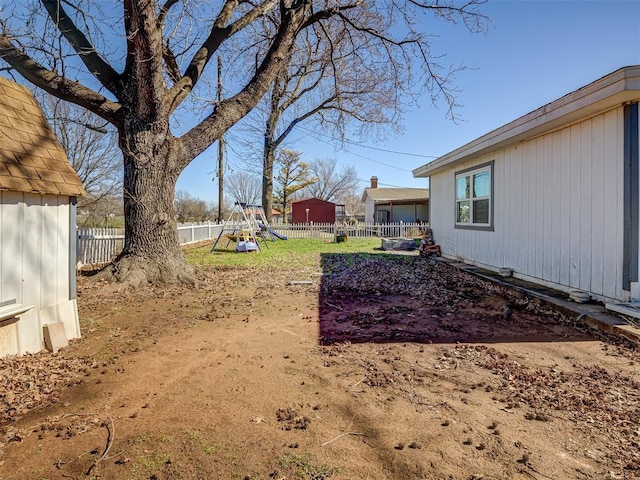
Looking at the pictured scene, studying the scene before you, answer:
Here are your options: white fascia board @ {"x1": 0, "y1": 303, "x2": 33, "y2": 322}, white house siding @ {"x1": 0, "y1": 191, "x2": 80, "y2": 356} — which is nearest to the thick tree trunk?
white house siding @ {"x1": 0, "y1": 191, "x2": 80, "y2": 356}

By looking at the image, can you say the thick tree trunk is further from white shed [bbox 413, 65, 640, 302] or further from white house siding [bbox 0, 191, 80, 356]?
white shed [bbox 413, 65, 640, 302]

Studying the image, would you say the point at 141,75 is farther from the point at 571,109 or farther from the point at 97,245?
the point at 571,109

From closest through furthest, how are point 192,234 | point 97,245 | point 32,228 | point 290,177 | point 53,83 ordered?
1. point 32,228
2. point 53,83
3. point 97,245
4. point 192,234
5. point 290,177

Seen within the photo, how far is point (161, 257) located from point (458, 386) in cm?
562

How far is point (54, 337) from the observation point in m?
3.42

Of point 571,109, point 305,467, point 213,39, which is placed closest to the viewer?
point 305,467

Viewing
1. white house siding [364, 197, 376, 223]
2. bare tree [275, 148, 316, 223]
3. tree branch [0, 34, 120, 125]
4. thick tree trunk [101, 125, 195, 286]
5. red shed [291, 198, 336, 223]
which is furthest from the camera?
bare tree [275, 148, 316, 223]

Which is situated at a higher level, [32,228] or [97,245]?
[32,228]

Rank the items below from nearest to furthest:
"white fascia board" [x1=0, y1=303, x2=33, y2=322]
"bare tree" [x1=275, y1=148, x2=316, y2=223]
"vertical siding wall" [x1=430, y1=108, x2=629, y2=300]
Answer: "white fascia board" [x1=0, y1=303, x2=33, y2=322] < "vertical siding wall" [x1=430, y1=108, x2=629, y2=300] < "bare tree" [x1=275, y1=148, x2=316, y2=223]

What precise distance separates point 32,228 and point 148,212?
10.7ft

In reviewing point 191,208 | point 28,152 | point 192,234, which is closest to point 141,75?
point 28,152

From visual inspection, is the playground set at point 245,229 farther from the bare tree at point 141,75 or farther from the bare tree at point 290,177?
the bare tree at point 290,177

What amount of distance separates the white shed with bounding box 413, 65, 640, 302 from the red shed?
1018 inches

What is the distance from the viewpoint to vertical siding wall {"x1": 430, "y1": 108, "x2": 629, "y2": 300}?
4484 mm
